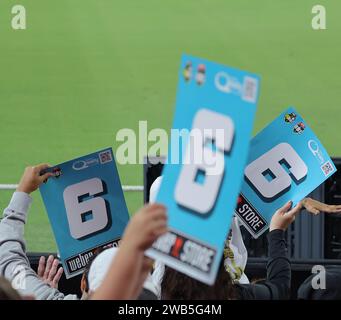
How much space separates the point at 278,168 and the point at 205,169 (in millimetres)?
1335

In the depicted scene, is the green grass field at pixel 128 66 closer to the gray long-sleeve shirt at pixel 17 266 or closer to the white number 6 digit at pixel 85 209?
the white number 6 digit at pixel 85 209

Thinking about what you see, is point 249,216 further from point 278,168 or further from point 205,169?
point 205,169

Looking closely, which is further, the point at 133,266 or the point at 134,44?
the point at 134,44

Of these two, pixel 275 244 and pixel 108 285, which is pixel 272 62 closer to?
pixel 275 244

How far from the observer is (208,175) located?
76.1 inches

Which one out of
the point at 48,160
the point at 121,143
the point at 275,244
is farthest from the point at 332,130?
the point at 275,244

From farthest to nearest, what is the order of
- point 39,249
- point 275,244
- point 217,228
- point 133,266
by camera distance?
point 39,249 → point 275,244 → point 217,228 → point 133,266

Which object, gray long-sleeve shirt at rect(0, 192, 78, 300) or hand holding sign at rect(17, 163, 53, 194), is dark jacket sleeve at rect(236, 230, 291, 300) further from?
hand holding sign at rect(17, 163, 53, 194)

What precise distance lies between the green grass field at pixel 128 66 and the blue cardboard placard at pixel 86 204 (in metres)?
1.91

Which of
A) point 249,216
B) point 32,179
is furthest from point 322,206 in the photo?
point 32,179

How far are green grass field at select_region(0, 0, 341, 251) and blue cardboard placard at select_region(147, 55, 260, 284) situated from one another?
310cm

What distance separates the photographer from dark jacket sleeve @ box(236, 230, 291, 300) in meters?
2.76

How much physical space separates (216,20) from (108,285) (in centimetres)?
363

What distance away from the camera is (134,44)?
5305 millimetres
